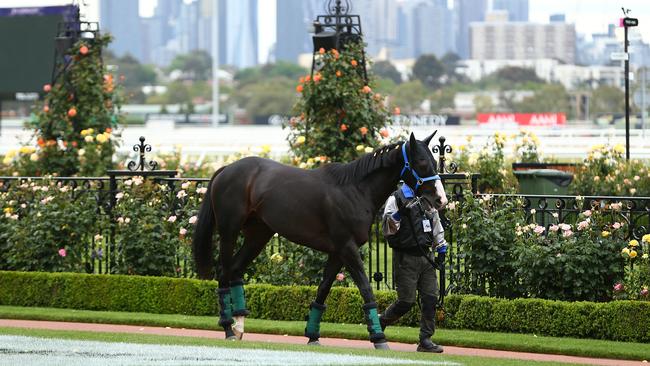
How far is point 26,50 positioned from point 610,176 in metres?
25.0

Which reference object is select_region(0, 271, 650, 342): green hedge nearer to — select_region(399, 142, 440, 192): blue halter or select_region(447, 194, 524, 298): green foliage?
select_region(447, 194, 524, 298): green foliage

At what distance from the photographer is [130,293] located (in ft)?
45.2

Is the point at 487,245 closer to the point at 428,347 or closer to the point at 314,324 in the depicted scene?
the point at 428,347

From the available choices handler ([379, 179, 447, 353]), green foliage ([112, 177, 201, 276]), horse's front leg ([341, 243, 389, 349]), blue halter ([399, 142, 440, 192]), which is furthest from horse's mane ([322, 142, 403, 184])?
green foliage ([112, 177, 201, 276])

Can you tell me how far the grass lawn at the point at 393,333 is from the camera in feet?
36.2

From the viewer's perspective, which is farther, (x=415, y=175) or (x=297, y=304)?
(x=297, y=304)

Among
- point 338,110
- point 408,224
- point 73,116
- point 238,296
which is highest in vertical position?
point 338,110

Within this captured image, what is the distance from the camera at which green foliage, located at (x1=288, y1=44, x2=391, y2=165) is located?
1886 centimetres

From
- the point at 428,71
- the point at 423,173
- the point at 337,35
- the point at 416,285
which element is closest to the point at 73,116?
the point at 337,35

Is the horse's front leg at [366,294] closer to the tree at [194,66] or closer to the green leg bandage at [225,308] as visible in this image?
the green leg bandage at [225,308]

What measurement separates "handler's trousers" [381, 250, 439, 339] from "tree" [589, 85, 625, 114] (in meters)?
106

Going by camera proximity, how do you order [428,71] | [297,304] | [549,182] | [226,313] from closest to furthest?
[226,313]
[297,304]
[549,182]
[428,71]

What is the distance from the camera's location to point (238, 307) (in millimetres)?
11172

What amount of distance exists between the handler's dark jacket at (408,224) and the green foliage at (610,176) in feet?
31.3
